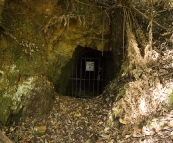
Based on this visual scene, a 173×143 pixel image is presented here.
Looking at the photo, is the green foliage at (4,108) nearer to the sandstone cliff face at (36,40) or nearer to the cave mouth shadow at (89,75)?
the sandstone cliff face at (36,40)

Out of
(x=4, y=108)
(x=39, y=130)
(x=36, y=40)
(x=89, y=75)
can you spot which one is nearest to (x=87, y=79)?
(x=89, y=75)

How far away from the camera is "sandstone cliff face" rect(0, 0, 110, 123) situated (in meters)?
3.02

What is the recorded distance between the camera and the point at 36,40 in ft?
11.1

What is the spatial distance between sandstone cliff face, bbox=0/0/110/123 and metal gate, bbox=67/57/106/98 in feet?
4.13

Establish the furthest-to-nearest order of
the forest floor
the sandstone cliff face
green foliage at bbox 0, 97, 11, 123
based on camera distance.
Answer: the sandstone cliff face < green foliage at bbox 0, 97, 11, 123 < the forest floor

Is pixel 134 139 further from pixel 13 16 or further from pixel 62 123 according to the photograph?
pixel 13 16

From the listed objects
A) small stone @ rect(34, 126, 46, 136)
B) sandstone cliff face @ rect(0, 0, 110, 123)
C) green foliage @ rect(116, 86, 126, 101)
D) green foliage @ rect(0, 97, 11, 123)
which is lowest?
small stone @ rect(34, 126, 46, 136)

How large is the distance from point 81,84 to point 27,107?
2719mm

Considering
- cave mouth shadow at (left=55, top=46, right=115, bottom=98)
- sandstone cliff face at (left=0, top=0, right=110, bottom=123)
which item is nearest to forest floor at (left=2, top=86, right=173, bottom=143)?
sandstone cliff face at (left=0, top=0, right=110, bottom=123)

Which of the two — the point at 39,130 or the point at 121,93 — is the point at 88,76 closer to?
the point at 121,93

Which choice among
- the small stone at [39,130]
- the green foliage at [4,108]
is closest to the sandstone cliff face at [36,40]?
the green foliage at [4,108]

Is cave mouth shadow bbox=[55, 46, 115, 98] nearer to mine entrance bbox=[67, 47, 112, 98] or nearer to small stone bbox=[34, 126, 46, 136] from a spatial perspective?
mine entrance bbox=[67, 47, 112, 98]

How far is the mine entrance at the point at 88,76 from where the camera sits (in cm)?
532

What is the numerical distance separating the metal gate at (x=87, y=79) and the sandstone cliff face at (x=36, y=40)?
4.13 ft
